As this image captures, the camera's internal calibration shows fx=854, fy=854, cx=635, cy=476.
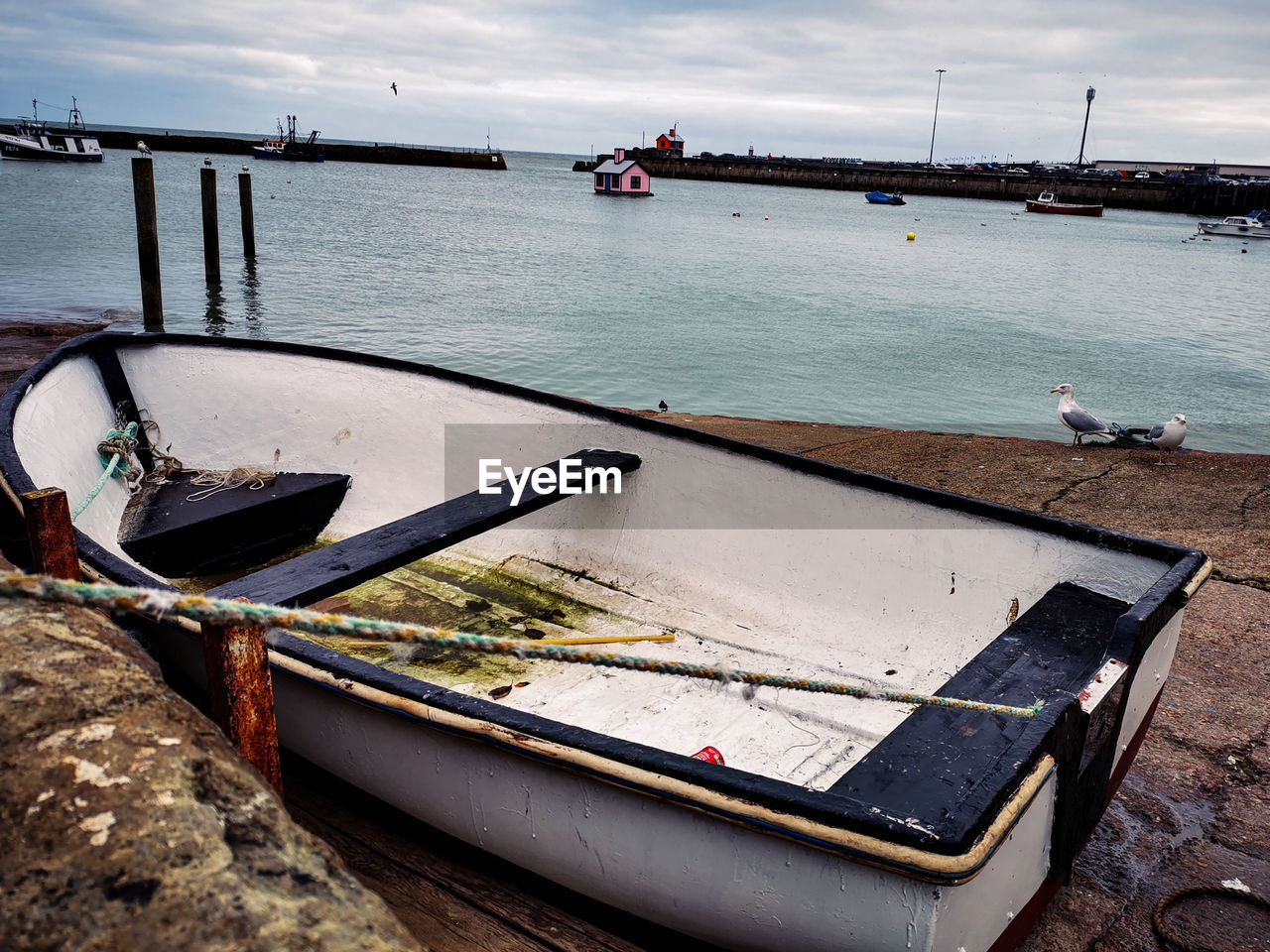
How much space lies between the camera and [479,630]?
4.34 metres

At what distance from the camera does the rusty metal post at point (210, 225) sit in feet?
60.8

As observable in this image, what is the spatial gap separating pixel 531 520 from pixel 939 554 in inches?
93.7

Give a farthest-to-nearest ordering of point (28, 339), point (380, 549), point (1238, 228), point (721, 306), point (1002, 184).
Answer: point (1002, 184) → point (1238, 228) → point (721, 306) → point (28, 339) → point (380, 549)

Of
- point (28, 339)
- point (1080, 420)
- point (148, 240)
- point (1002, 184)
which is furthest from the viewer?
point (1002, 184)

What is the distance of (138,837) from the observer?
130 cm

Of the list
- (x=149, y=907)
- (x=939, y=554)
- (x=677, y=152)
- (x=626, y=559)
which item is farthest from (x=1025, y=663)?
(x=677, y=152)

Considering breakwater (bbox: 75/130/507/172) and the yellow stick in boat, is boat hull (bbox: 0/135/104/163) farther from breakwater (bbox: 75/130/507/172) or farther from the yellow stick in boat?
the yellow stick in boat

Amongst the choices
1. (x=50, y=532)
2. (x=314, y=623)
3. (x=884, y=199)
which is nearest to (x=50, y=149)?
(x=884, y=199)

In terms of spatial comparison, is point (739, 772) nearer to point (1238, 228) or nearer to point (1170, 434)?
point (1170, 434)

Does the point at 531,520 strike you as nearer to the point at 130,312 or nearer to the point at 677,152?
the point at 130,312

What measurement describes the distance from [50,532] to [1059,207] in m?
90.6

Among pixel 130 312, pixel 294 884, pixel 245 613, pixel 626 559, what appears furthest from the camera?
pixel 130 312

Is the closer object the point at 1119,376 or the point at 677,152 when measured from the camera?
the point at 1119,376

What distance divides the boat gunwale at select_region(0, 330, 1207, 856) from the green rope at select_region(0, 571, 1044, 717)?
0.24m
